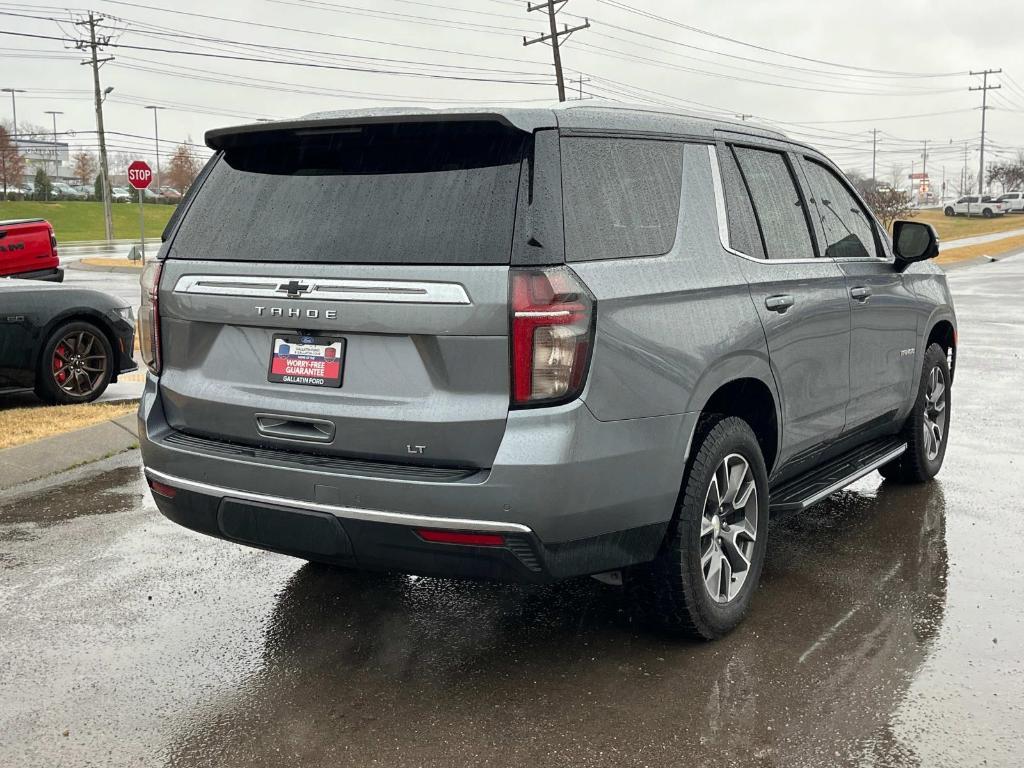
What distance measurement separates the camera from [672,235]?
3865 millimetres

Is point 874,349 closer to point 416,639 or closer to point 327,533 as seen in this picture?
point 416,639

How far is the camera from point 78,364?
9109 mm

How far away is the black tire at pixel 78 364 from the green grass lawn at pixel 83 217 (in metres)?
57.8

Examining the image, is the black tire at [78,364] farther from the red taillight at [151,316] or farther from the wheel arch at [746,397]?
the wheel arch at [746,397]

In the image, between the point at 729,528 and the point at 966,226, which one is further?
the point at 966,226

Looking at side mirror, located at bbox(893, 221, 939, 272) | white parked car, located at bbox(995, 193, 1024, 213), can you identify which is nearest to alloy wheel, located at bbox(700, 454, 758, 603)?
side mirror, located at bbox(893, 221, 939, 272)

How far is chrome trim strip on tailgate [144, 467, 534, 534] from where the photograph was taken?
3251 mm

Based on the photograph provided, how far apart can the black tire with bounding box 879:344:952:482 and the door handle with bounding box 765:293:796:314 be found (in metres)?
1.93

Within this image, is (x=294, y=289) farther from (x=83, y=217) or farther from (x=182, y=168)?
(x=182, y=168)

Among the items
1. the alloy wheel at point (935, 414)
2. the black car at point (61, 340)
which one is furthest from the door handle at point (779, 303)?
the black car at point (61, 340)

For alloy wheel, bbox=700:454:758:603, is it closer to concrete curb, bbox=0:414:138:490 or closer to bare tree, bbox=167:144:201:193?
concrete curb, bbox=0:414:138:490

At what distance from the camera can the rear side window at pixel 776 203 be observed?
177 inches

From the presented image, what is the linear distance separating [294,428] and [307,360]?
236 mm

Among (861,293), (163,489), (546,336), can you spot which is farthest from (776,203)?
(163,489)
